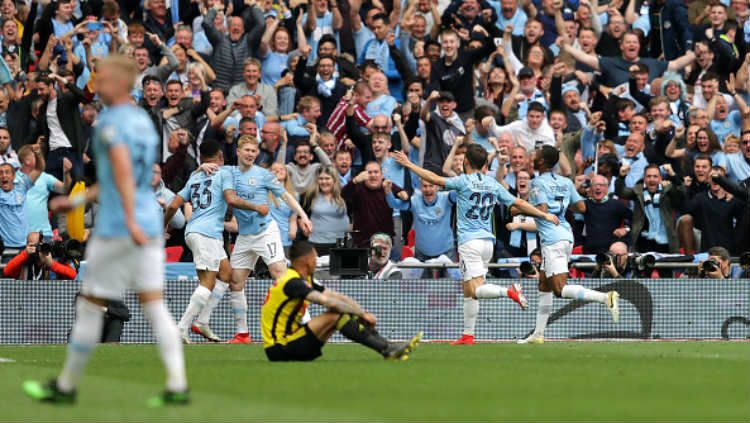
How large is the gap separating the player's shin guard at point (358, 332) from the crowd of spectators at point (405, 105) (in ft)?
21.2

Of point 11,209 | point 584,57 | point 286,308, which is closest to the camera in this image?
point 286,308

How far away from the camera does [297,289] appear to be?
11.9 metres

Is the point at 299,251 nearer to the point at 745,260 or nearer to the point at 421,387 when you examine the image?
A: the point at 421,387

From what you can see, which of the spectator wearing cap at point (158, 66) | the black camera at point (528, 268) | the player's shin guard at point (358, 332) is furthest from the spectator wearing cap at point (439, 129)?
the player's shin guard at point (358, 332)

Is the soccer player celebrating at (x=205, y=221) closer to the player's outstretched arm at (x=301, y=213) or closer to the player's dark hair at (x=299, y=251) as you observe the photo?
the player's outstretched arm at (x=301, y=213)

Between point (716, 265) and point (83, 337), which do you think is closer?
point (83, 337)

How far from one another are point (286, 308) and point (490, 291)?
4.57 m

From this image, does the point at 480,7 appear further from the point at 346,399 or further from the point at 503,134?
the point at 346,399

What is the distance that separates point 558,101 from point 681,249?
3607 mm

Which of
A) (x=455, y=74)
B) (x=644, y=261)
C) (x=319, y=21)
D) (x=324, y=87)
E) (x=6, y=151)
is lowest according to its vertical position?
(x=644, y=261)

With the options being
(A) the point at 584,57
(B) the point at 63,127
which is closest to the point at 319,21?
(A) the point at 584,57

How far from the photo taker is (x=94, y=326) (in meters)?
9.22

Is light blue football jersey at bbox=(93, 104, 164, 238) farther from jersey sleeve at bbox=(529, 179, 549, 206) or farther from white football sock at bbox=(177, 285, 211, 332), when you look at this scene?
jersey sleeve at bbox=(529, 179, 549, 206)

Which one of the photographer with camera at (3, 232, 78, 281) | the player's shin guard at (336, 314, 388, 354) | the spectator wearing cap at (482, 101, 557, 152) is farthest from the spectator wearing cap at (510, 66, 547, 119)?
the player's shin guard at (336, 314, 388, 354)
